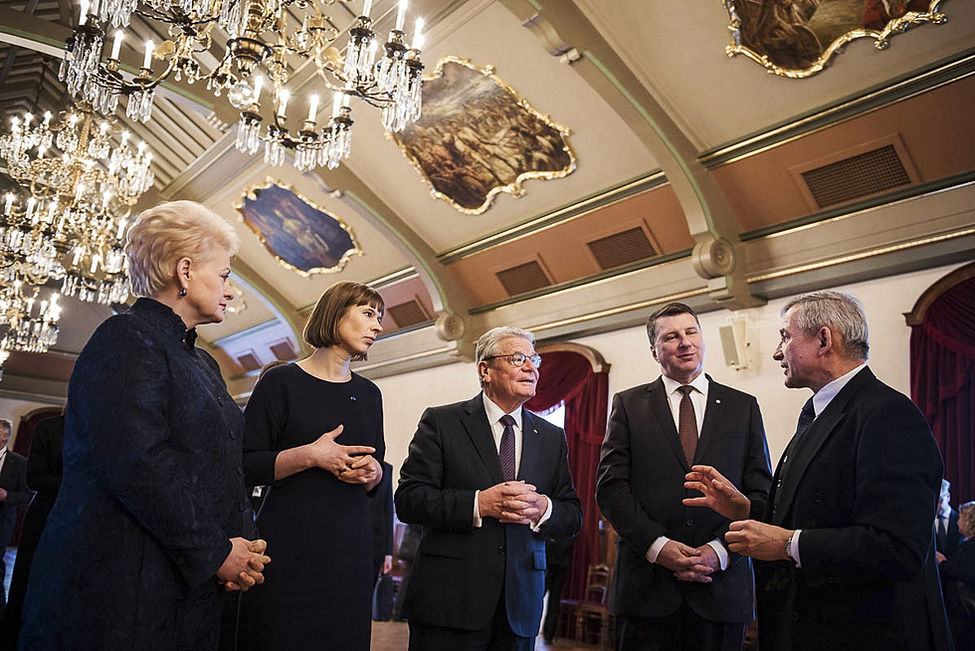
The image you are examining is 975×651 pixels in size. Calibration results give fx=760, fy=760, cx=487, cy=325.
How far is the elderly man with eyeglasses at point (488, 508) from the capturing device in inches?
102

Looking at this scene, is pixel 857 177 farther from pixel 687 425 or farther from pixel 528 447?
pixel 528 447

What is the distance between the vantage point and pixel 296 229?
457 inches

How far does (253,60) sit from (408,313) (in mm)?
7560

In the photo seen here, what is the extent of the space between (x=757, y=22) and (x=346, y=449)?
498 centimetres

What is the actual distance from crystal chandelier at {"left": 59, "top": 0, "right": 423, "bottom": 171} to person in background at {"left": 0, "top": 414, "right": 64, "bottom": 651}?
206cm

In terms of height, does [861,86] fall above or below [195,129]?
below

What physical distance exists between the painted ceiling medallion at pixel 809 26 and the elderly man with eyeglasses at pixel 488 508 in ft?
13.2

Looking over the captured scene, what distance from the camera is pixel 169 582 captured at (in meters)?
1.75

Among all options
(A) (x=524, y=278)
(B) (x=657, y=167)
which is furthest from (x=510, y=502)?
(A) (x=524, y=278)

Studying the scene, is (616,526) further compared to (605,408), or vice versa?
(605,408)

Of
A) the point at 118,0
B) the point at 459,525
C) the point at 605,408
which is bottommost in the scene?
the point at 459,525

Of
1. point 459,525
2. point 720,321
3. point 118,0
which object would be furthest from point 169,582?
point 720,321

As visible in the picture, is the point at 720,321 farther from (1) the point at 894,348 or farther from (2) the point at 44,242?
(2) the point at 44,242

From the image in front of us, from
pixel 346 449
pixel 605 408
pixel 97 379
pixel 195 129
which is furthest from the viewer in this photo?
pixel 195 129
